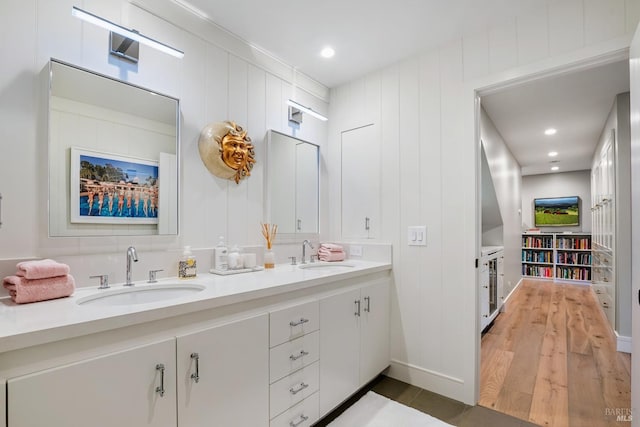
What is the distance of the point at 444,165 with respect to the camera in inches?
86.7

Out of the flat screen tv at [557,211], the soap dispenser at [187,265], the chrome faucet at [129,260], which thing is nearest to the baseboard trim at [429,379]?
the soap dispenser at [187,265]

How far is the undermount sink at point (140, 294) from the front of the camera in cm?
136

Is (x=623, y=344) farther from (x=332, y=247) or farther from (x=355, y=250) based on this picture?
(x=332, y=247)

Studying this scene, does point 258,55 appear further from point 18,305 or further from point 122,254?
point 18,305

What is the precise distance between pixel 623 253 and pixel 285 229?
3207 millimetres

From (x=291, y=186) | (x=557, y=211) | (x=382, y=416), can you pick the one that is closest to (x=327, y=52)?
(x=291, y=186)

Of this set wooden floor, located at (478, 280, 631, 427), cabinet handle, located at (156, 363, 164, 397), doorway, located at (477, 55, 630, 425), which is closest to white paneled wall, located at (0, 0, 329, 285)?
cabinet handle, located at (156, 363, 164, 397)

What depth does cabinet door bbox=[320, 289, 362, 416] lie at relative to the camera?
178cm

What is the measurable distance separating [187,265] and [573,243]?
777 centimetres

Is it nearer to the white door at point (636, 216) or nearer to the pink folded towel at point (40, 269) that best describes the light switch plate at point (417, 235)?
the white door at point (636, 216)

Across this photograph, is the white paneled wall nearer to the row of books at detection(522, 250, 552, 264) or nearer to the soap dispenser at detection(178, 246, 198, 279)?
the soap dispenser at detection(178, 246, 198, 279)

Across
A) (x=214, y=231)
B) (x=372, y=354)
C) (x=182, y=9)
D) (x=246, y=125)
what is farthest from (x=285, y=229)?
(x=182, y=9)

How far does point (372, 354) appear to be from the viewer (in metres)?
2.20

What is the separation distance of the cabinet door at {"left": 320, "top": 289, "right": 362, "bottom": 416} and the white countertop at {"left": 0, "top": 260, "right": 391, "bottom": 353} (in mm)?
244
